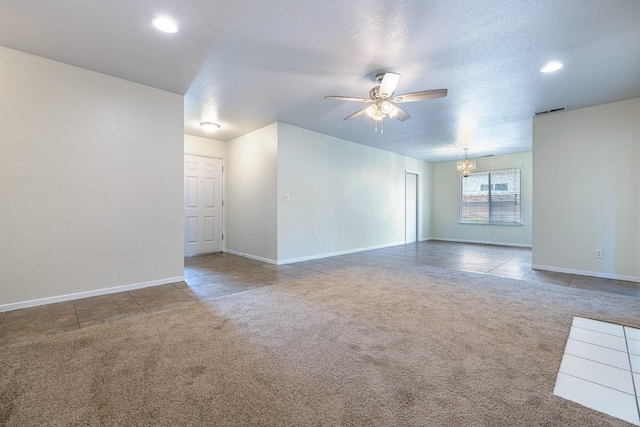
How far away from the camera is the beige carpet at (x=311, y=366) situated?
1349 mm

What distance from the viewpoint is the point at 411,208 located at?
8.62 metres

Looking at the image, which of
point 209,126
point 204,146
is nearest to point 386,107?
point 209,126

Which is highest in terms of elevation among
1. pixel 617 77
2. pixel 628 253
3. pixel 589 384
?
pixel 617 77

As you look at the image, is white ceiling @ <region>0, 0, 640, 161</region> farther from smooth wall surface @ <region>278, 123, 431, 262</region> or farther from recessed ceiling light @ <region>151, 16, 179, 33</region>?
smooth wall surface @ <region>278, 123, 431, 262</region>

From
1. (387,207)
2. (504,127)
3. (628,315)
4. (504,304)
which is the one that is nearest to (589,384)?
(504,304)

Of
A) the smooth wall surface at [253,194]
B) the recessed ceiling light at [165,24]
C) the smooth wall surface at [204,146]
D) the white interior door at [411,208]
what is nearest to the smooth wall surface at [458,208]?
the white interior door at [411,208]

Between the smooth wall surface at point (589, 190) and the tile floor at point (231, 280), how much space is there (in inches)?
13.4

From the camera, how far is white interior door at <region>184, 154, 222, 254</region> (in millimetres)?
5948

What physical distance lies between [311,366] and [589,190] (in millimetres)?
4958

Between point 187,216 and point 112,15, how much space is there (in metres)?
4.18

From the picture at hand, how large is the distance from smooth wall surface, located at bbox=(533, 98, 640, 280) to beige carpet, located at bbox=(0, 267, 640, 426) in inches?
54.9

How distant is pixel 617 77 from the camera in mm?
3260

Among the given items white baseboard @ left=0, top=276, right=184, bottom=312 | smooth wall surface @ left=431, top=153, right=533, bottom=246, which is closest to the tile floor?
white baseboard @ left=0, top=276, right=184, bottom=312

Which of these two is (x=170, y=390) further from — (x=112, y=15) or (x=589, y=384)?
(x=112, y=15)
